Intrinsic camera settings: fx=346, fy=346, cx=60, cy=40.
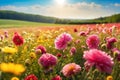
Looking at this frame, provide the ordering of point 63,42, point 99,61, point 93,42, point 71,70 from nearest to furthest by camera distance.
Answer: point 99,61 < point 71,70 < point 93,42 < point 63,42

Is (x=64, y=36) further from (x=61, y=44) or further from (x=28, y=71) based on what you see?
(x=28, y=71)

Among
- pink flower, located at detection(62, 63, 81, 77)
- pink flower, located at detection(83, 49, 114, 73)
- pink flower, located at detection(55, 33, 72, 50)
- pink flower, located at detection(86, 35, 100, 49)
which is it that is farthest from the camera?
pink flower, located at detection(55, 33, 72, 50)

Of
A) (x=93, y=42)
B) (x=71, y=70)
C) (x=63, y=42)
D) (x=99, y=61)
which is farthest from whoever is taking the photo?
(x=63, y=42)

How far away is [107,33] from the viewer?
28.5ft

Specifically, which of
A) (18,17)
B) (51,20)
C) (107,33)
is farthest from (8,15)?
(107,33)

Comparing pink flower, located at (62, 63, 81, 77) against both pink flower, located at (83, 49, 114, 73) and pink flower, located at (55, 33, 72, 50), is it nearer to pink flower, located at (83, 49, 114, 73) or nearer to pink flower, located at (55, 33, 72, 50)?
pink flower, located at (83, 49, 114, 73)

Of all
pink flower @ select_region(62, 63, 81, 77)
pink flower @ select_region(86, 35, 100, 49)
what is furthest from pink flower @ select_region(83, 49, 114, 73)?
pink flower @ select_region(86, 35, 100, 49)

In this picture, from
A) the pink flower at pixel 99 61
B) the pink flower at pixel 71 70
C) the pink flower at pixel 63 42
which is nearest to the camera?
the pink flower at pixel 99 61

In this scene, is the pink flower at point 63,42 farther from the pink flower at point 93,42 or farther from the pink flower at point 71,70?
the pink flower at point 71,70

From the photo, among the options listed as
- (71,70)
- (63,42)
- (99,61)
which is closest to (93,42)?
(63,42)

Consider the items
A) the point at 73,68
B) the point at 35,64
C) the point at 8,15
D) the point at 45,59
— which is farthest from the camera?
the point at 8,15

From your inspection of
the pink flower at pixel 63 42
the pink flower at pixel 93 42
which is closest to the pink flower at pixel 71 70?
the pink flower at pixel 93 42

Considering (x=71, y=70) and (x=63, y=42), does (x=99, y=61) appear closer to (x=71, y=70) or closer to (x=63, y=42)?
(x=71, y=70)

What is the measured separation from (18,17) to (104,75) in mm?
107192
